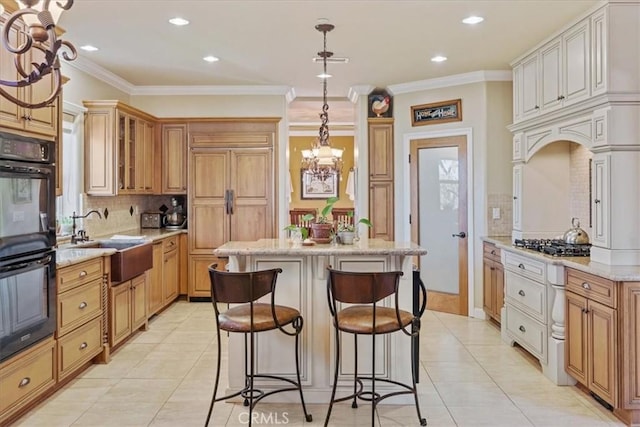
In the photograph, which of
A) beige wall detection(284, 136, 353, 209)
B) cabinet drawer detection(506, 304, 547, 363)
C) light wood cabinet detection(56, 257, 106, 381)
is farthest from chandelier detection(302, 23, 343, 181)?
beige wall detection(284, 136, 353, 209)

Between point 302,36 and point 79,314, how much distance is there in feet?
9.71

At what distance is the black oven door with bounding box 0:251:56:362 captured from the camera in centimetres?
270

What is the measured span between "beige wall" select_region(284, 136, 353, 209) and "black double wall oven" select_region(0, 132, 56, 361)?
25.7 ft

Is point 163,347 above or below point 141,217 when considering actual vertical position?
below

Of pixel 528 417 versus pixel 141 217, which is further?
pixel 141 217

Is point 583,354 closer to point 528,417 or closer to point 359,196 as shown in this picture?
point 528,417

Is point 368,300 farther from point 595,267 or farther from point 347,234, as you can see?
point 595,267

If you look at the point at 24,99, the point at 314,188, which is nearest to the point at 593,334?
the point at 24,99

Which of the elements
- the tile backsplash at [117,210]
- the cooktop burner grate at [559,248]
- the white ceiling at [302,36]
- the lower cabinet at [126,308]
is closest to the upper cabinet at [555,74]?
the white ceiling at [302,36]

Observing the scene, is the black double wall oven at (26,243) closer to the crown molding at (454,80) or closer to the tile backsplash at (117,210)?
the tile backsplash at (117,210)

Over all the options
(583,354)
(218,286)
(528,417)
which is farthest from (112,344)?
(583,354)

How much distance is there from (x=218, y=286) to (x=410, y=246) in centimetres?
131

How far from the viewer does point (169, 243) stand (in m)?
5.83

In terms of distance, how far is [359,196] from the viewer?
630cm
